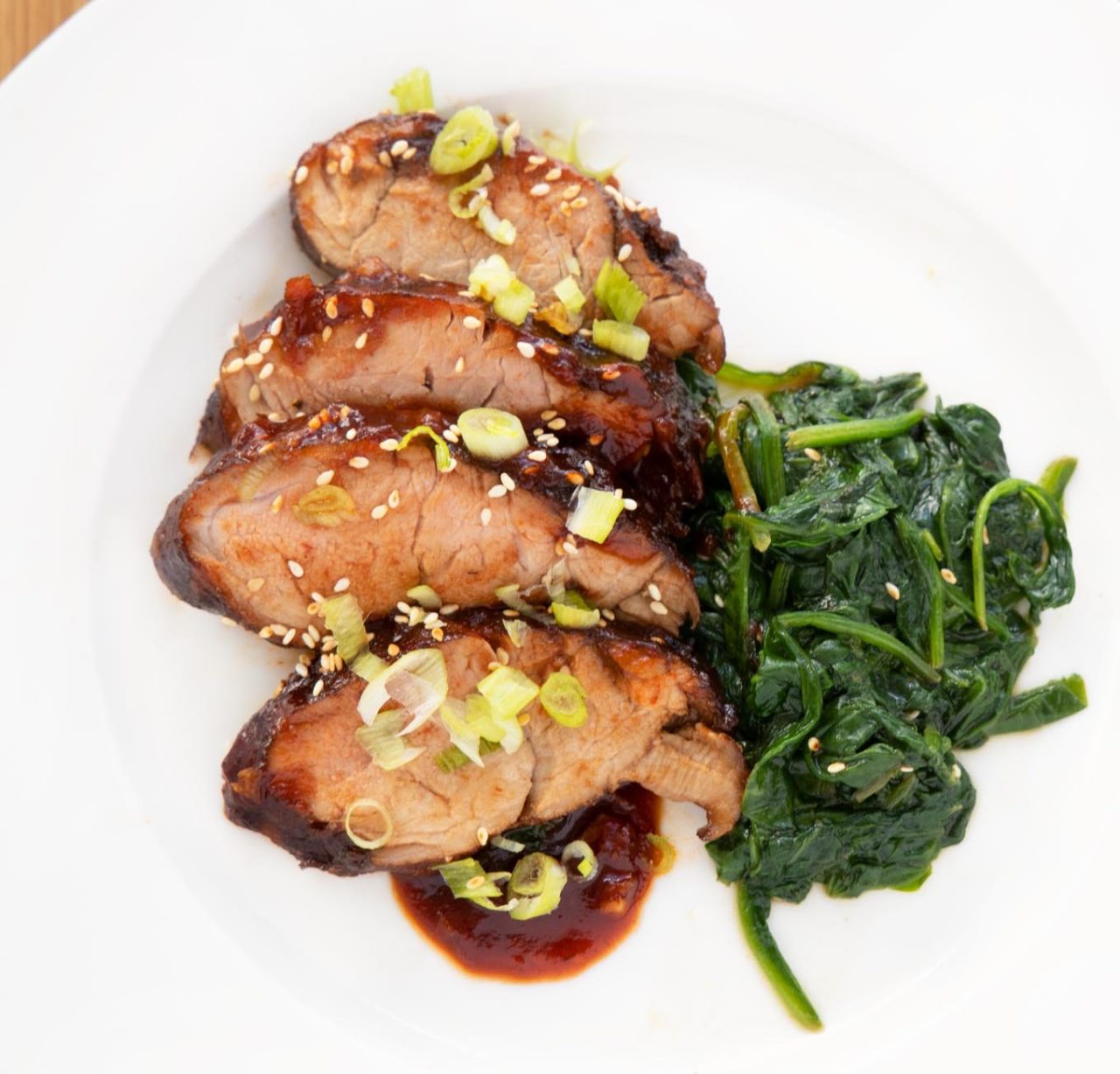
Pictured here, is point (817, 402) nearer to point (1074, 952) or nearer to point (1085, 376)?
point (1085, 376)

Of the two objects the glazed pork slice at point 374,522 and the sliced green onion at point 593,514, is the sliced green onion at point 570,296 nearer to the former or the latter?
the glazed pork slice at point 374,522

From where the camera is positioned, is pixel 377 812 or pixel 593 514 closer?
pixel 593 514

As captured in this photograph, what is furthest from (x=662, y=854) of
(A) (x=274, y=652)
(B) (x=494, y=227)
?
(B) (x=494, y=227)

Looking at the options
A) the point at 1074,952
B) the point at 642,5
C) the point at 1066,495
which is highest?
the point at 642,5

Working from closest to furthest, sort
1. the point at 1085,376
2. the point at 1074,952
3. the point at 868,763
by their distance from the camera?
the point at 868,763
the point at 1074,952
the point at 1085,376

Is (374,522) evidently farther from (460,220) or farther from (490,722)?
(460,220)

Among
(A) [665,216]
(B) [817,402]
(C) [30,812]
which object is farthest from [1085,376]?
(C) [30,812]

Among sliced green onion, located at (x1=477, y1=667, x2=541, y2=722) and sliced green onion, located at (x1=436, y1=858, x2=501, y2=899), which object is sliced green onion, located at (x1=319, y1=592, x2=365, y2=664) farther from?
sliced green onion, located at (x1=436, y1=858, x2=501, y2=899)
